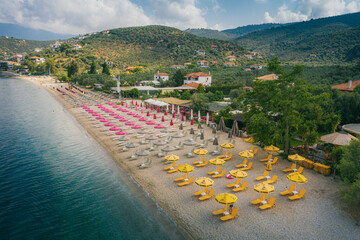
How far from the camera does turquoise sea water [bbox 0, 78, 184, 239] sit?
38.2 ft

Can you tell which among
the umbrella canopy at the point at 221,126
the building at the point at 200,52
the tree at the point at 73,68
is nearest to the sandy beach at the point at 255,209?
the umbrella canopy at the point at 221,126

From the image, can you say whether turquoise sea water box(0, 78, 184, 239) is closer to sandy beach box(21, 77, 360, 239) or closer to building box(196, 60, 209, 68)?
sandy beach box(21, 77, 360, 239)

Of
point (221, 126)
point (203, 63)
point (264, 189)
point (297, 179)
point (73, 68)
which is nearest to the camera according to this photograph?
point (264, 189)

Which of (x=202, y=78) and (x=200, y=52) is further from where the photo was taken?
(x=200, y=52)

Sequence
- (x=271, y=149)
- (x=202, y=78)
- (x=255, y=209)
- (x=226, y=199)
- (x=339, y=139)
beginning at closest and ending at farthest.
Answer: (x=226, y=199), (x=255, y=209), (x=339, y=139), (x=271, y=149), (x=202, y=78)

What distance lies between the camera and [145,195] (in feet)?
47.1

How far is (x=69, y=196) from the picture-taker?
14.9 meters

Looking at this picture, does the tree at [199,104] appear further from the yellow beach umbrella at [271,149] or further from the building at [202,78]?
the building at [202,78]

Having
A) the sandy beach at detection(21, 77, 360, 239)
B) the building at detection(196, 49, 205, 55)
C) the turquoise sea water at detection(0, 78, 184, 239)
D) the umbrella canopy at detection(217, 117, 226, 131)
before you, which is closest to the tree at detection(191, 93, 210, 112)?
the umbrella canopy at detection(217, 117, 226, 131)

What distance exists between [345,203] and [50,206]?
17033 millimetres

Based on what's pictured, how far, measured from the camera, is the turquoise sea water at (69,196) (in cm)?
1164

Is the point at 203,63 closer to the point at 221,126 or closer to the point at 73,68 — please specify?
the point at 73,68

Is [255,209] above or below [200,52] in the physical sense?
below

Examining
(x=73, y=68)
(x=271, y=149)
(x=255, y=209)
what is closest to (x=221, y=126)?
(x=271, y=149)
